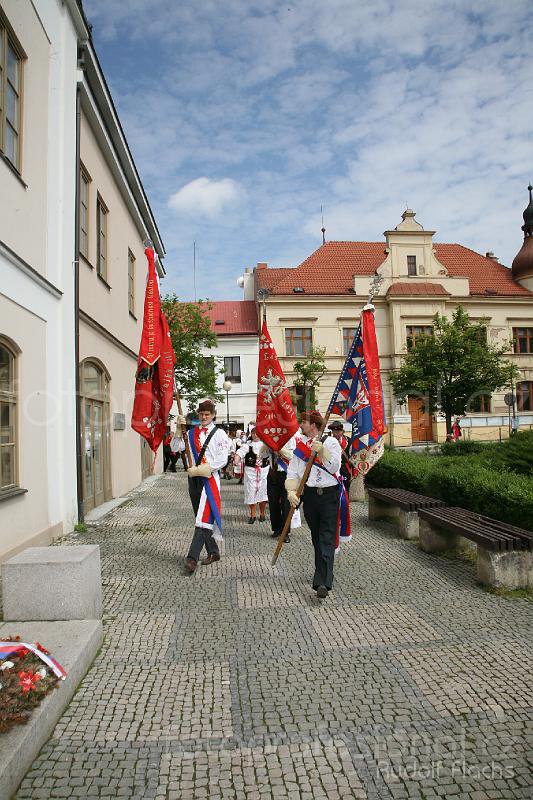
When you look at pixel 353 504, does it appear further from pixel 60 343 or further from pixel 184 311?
pixel 184 311

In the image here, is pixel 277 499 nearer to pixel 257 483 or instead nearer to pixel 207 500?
pixel 257 483

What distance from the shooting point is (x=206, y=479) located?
7082 millimetres

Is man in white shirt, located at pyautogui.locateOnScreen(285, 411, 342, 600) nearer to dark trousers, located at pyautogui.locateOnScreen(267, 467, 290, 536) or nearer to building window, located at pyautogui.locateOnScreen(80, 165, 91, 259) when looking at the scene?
dark trousers, located at pyautogui.locateOnScreen(267, 467, 290, 536)

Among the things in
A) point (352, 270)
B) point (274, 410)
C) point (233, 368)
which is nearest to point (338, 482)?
point (274, 410)

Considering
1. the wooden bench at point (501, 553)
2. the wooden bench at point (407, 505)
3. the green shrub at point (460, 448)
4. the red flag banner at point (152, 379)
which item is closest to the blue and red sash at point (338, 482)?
the wooden bench at point (501, 553)

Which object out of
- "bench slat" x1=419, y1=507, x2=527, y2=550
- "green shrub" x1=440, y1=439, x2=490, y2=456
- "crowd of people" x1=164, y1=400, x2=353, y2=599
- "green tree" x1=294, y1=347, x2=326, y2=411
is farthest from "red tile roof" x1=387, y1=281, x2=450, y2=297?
"bench slat" x1=419, y1=507, x2=527, y2=550

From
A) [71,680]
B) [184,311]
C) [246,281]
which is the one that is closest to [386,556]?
[71,680]

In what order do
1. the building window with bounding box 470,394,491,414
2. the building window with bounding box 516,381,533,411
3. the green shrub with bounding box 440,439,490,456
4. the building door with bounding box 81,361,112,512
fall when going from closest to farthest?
the building door with bounding box 81,361,112,512 → the green shrub with bounding box 440,439,490,456 → the building window with bounding box 470,394,491,414 → the building window with bounding box 516,381,533,411

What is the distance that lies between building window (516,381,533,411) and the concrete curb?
38528mm

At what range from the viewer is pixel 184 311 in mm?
29047

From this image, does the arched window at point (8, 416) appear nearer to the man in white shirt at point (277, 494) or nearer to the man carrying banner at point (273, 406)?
the man carrying banner at point (273, 406)

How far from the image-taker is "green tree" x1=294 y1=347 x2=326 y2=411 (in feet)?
111

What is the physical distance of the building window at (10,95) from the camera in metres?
7.22

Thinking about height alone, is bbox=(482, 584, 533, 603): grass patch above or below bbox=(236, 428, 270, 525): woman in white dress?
below
